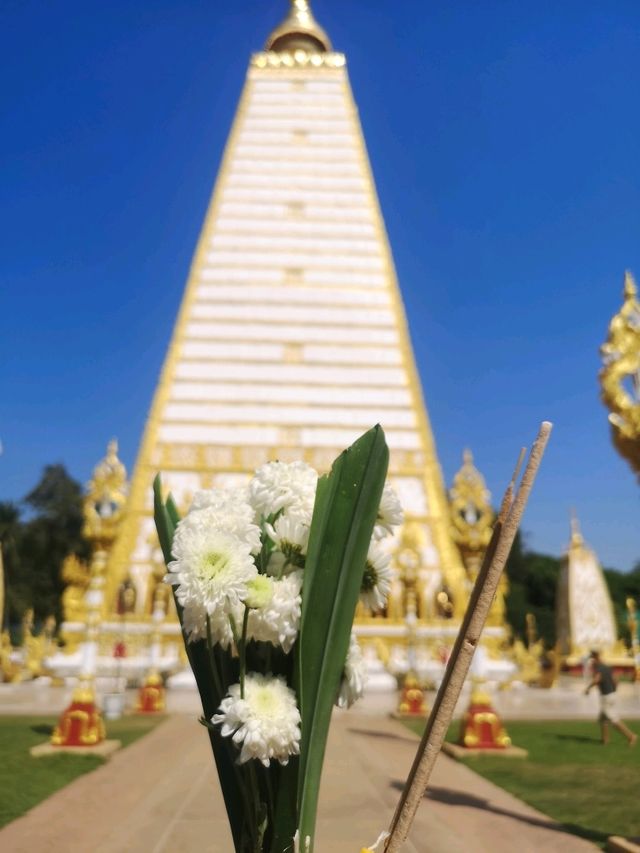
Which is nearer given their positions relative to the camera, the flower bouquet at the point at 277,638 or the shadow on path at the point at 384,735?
the flower bouquet at the point at 277,638

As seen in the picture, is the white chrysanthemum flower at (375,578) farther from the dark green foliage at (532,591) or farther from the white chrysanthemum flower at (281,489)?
the dark green foliage at (532,591)

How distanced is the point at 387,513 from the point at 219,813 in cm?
445

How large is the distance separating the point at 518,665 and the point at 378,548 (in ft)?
62.3

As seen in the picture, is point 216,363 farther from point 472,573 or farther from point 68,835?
point 68,835

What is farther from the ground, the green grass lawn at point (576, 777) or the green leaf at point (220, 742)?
the green leaf at point (220, 742)

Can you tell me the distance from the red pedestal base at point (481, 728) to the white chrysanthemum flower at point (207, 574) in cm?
768

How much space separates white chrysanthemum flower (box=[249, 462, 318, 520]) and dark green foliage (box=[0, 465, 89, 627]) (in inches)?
1345

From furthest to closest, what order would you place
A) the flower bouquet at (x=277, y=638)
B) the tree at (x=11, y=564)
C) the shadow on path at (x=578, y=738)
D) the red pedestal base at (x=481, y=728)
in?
the tree at (x=11, y=564)
the shadow on path at (x=578, y=738)
the red pedestal base at (x=481, y=728)
the flower bouquet at (x=277, y=638)

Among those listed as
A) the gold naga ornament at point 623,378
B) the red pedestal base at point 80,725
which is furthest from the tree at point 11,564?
the gold naga ornament at point 623,378

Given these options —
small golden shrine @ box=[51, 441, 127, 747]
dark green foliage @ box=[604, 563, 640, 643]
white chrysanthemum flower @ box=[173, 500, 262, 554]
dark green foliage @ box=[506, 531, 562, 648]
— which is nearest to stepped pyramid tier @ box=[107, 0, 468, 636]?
small golden shrine @ box=[51, 441, 127, 747]

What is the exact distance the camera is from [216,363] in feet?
72.9

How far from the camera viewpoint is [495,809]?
17.8ft

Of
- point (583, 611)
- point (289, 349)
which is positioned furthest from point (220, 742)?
point (583, 611)

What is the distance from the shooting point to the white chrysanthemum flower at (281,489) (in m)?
1.54
